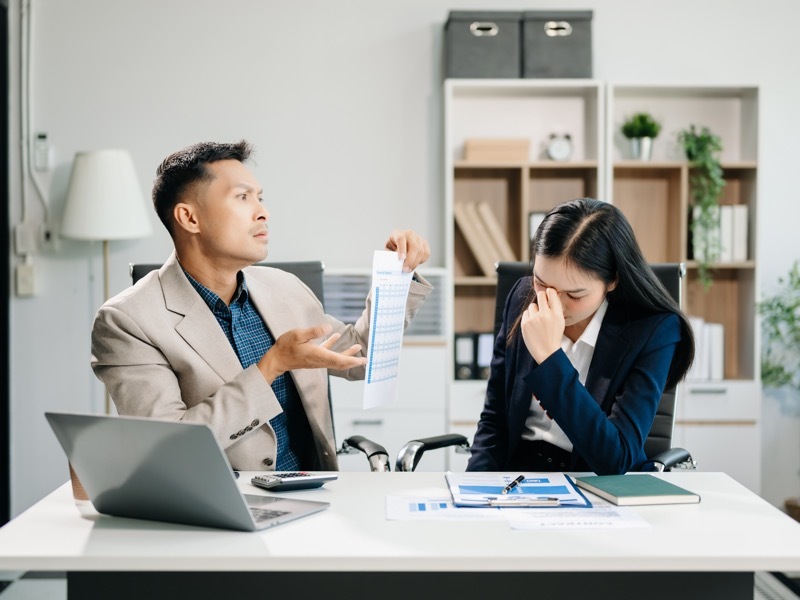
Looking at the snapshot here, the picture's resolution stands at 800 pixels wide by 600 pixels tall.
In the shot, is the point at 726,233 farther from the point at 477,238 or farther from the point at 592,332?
the point at 592,332

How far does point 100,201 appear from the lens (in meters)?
3.78

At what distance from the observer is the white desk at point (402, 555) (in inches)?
50.3

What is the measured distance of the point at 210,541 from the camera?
1348 millimetres

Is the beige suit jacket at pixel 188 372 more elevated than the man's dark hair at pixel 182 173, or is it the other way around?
the man's dark hair at pixel 182 173

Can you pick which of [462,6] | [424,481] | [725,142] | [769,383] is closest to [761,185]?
[725,142]

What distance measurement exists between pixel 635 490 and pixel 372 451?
2.71ft

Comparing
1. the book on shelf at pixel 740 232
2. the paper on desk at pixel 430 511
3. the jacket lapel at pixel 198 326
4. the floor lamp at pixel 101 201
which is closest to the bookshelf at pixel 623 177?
the book on shelf at pixel 740 232

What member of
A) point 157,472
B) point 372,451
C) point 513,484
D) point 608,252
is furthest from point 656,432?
point 157,472

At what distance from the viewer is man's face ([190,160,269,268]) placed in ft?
6.74

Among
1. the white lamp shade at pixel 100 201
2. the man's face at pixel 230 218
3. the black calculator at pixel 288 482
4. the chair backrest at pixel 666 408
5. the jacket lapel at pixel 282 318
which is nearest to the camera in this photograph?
the black calculator at pixel 288 482

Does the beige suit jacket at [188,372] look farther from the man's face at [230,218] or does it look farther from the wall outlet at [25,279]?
the wall outlet at [25,279]

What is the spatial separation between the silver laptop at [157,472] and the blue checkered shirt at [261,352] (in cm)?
65

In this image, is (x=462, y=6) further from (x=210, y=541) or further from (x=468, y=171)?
(x=210, y=541)

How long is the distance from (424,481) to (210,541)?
50cm
